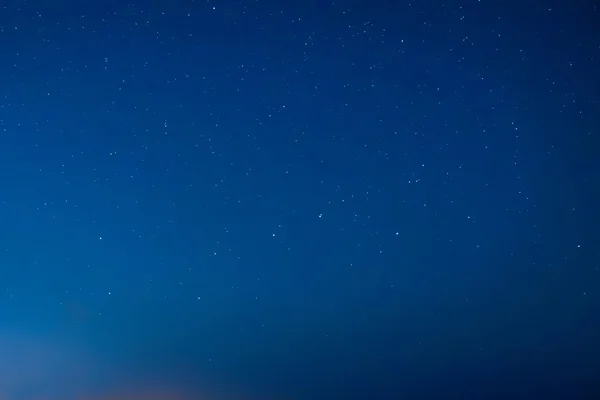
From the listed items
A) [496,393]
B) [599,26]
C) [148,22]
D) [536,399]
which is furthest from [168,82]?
[536,399]

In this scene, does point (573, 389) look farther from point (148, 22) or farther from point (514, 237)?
point (148, 22)

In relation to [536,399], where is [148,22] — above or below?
above

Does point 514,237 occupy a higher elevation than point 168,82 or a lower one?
lower

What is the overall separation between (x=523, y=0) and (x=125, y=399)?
81.1 inches

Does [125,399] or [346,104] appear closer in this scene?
[346,104]

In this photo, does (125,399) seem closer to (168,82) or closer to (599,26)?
(168,82)

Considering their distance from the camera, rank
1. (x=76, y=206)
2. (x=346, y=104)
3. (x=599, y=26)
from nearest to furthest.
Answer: (x=599, y=26)
(x=346, y=104)
(x=76, y=206)

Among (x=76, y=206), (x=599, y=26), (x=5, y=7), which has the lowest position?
(x=76, y=206)

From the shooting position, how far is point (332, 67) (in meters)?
1.69

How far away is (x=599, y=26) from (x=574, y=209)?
62 centimetres

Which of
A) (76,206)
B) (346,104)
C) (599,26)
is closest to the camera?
(599,26)

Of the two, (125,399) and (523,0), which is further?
(125,399)

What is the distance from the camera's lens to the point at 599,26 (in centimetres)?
161

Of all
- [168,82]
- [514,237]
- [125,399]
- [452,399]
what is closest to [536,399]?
[452,399]
